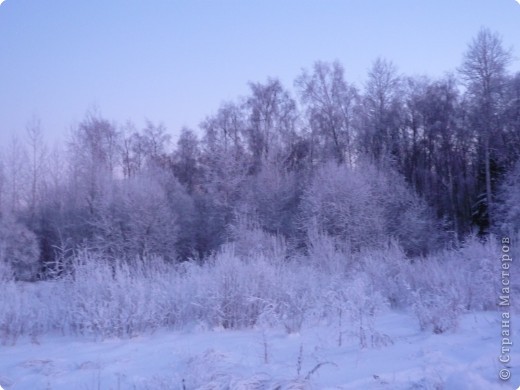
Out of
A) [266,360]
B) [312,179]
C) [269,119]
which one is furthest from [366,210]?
[266,360]

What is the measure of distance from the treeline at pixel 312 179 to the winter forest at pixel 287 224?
0.33ft

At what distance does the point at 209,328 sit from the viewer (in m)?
7.77

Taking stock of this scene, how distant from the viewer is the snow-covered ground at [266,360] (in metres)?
5.05

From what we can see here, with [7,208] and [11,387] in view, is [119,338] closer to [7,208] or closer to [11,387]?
[11,387]

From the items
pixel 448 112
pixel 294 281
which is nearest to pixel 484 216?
pixel 448 112

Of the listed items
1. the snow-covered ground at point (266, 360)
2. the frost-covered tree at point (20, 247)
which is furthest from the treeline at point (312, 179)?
the snow-covered ground at point (266, 360)

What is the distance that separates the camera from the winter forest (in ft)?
25.2

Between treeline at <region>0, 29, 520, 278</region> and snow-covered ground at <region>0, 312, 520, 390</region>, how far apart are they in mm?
15350

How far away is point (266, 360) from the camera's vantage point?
5.97 metres

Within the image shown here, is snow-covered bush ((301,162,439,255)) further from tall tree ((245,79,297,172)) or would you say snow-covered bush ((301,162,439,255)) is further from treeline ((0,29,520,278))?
tall tree ((245,79,297,172))

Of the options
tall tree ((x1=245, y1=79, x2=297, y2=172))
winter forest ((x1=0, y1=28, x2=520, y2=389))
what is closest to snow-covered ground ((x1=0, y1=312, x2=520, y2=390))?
winter forest ((x1=0, y1=28, x2=520, y2=389))

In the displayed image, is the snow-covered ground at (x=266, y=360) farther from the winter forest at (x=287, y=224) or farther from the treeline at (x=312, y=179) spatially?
the treeline at (x=312, y=179)

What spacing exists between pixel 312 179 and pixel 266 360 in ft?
73.1

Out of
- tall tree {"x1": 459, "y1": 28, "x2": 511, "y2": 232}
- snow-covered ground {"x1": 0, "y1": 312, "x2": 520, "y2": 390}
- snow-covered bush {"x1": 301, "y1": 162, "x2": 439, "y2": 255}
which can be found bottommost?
snow-covered ground {"x1": 0, "y1": 312, "x2": 520, "y2": 390}
